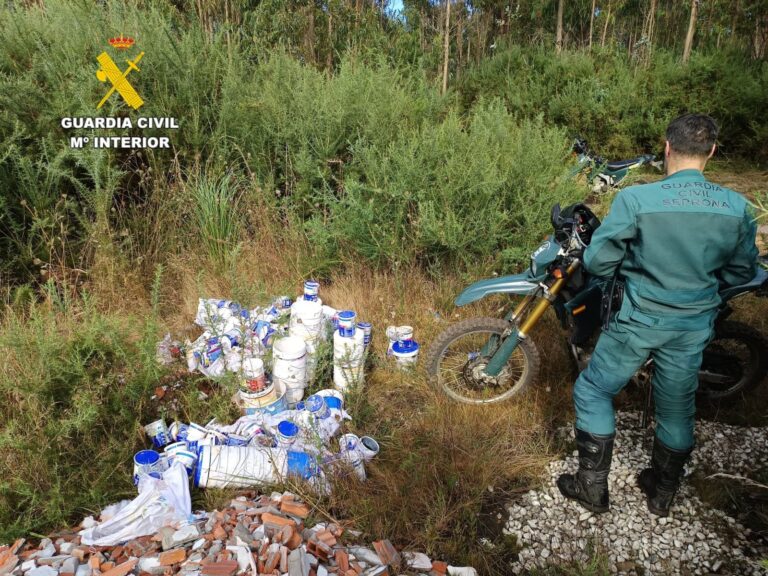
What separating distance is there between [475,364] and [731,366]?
5.48ft

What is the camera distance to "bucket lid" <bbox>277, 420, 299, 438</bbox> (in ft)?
9.10

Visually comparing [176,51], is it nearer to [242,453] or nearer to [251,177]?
[251,177]

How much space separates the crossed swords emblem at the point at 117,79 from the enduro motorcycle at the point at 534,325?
12.2ft

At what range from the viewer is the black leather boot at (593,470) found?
263 cm

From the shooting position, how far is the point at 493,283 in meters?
3.32

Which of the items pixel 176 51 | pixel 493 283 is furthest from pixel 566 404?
pixel 176 51

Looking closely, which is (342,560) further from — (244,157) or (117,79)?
(117,79)

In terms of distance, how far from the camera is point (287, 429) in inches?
110

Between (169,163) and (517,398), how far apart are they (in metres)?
3.92

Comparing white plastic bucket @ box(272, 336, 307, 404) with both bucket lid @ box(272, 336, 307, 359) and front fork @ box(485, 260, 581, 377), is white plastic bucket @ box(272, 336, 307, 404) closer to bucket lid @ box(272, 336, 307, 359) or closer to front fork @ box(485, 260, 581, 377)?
bucket lid @ box(272, 336, 307, 359)

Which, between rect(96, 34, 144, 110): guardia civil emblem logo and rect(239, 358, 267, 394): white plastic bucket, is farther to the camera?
rect(96, 34, 144, 110): guardia civil emblem logo

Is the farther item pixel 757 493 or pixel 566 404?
pixel 566 404

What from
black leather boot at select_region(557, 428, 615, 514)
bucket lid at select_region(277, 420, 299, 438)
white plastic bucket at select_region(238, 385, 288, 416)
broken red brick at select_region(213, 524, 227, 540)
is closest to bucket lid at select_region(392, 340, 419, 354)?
white plastic bucket at select_region(238, 385, 288, 416)

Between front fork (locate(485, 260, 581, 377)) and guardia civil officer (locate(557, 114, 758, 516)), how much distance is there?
482mm
